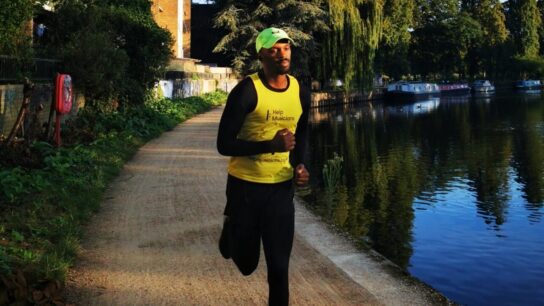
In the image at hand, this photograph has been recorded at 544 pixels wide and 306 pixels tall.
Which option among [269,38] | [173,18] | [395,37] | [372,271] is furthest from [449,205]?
[395,37]

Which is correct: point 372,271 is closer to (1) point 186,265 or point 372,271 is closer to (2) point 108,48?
(1) point 186,265

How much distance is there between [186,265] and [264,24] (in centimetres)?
3802

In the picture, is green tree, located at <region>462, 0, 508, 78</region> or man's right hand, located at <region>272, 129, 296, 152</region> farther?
green tree, located at <region>462, 0, 508, 78</region>

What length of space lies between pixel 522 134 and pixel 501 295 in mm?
21654

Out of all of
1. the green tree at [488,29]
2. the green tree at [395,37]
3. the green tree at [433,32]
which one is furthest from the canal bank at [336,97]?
the green tree at [488,29]

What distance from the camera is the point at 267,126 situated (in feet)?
12.3

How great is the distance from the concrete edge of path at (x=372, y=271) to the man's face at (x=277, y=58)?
2404mm

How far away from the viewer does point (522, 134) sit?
88.6ft

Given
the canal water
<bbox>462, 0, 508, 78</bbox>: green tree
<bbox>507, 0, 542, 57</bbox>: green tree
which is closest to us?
the canal water

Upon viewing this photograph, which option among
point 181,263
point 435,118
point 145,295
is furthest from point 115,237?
point 435,118

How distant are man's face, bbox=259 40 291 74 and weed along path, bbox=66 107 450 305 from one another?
7.06 ft

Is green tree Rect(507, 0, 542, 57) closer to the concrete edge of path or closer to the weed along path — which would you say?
the weed along path

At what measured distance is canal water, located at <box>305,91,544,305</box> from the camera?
316 inches

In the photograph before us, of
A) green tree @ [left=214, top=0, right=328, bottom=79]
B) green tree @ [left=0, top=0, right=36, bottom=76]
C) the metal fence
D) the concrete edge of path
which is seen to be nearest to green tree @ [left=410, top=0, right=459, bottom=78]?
green tree @ [left=214, top=0, right=328, bottom=79]
